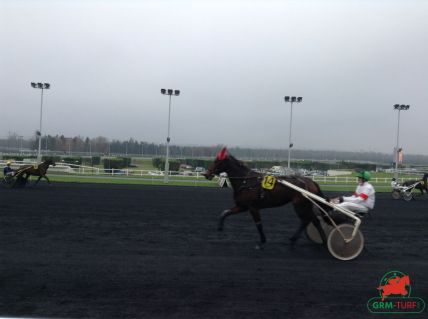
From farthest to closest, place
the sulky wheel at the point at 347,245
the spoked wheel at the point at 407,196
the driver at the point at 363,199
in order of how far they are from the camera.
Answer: the spoked wheel at the point at 407,196
the driver at the point at 363,199
the sulky wheel at the point at 347,245

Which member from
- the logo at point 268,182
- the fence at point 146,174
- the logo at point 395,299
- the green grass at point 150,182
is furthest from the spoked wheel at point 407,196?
the logo at point 395,299

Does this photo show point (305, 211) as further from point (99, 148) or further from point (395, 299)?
point (99, 148)

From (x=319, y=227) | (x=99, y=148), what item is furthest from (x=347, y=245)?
(x=99, y=148)

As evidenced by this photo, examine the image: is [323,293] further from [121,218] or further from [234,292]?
[121,218]

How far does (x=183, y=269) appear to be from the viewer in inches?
204

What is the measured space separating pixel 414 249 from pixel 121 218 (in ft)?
19.9

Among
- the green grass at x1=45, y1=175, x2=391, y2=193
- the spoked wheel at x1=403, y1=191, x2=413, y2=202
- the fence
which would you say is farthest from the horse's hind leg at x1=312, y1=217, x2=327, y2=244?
the fence

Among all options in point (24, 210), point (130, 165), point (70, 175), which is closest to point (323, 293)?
point (24, 210)

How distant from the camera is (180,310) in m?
3.86

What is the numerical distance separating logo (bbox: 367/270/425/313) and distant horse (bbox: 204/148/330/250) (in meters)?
1.54

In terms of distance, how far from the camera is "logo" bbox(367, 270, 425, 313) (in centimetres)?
407

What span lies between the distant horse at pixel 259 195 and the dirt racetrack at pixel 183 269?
1.72 feet

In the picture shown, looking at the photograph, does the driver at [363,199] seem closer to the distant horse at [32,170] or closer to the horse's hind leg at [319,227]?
the horse's hind leg at [319,227]

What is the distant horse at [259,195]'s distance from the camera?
20.4ft
